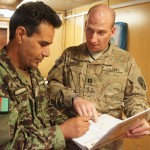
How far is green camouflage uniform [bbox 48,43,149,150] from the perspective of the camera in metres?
1.55

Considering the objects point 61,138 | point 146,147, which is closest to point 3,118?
point 61,138

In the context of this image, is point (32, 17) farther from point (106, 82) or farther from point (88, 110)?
point (106, 82)

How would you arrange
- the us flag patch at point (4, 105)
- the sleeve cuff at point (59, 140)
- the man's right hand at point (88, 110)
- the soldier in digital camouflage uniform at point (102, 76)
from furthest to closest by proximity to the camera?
the soldier in digital camouflage uniform at point (102, 76) → the man's right hand at point (88, 110) → the sleeve cuff at point (59, 140) → the us flag patch at point (4, 105)

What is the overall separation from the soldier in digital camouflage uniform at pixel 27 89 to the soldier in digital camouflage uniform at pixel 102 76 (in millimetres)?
321

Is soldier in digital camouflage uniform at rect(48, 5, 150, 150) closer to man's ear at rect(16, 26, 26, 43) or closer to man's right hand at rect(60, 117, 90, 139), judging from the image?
man's right hand at rect(60, 117, 90, 139)

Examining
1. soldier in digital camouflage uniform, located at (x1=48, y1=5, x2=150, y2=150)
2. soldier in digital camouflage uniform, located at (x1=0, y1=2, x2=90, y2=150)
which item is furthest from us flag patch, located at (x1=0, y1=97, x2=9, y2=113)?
soldier in digital camouflage uniform, located at (x1=48, y1=5, x2=150, y2=150)

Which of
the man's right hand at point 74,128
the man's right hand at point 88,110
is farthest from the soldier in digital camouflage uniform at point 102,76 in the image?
the man's right hand at point 74,128

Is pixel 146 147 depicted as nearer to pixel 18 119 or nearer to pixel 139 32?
pixel 139 32

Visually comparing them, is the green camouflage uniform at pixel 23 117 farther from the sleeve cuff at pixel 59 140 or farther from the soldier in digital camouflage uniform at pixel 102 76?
the soldier in digital camouflage uniform at pixel 102 76

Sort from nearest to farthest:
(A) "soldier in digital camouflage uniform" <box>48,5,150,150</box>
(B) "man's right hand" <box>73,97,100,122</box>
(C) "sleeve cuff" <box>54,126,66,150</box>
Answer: (C) "sleeve cuff" <box>54,126,66,150</box>, (B) "man's right hand" <box>73,97,100,122</box>, (A) "soldier in digital camouflage uniform" <box>48,5,150,150</box>

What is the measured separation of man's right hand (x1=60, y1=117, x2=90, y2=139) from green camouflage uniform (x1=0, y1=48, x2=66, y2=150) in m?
0.03

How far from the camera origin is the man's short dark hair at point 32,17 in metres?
1.15

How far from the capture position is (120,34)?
3225 millimetres

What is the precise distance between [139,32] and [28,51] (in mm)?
2209
